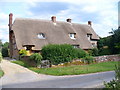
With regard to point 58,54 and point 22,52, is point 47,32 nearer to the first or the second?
point 22,52

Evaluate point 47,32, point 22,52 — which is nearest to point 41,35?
point 47,32

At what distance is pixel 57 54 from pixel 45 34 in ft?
31.3

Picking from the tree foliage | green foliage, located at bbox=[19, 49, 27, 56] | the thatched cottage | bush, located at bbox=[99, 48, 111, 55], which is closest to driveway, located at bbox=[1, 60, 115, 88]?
green foliage, located at bbox=[19, 49, 27, 56]

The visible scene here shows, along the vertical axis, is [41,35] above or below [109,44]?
above

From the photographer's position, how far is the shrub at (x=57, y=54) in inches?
1046

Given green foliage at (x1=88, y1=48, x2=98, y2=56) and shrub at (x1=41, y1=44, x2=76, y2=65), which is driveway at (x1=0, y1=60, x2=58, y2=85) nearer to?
shrub at (x1=41, y1=44, x2=76, y2=65)

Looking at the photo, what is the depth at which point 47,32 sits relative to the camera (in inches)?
1433

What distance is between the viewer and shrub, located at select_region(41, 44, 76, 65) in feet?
87.2

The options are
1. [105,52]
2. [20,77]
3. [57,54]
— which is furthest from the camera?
[105,52]

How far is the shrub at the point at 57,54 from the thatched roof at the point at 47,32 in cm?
584

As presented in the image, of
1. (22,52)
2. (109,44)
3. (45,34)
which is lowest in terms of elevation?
(22,52)

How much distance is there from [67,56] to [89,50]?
1258cm

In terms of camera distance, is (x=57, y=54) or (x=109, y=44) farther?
(x=109, y=44)

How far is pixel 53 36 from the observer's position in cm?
3616
